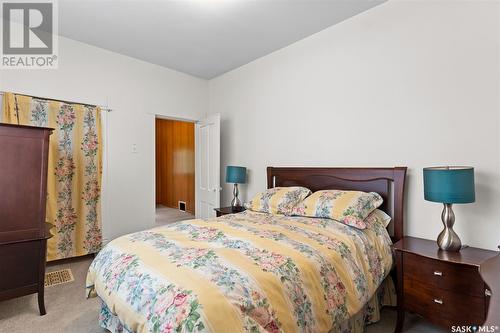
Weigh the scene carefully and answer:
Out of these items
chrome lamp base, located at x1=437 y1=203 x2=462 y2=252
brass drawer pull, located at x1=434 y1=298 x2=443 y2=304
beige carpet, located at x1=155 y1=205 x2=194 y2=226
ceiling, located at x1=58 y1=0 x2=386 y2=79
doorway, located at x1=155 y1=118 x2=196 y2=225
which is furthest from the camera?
doorway, located at x1=155 y1=118 x2=196 y2=225

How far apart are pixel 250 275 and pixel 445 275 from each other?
1.33m

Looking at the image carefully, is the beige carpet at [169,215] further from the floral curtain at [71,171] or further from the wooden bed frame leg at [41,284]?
the wooden bed frame leg at [41,284]

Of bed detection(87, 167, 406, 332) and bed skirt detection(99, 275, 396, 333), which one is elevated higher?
bed detection(87, 167, 406, 332)

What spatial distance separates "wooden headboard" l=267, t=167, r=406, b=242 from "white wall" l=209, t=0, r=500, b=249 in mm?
109

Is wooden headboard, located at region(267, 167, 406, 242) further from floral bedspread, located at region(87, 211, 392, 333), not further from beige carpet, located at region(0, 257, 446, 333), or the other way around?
beige carpet, located at region(0, 257, 446, 333)

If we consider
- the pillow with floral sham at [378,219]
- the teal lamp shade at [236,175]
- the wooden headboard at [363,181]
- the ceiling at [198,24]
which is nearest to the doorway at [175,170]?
the teal lamp shade at [236,175]

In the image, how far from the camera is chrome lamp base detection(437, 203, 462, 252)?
182cm

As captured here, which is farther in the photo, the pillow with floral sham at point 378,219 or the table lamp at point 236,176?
the table lamp at point 236,176

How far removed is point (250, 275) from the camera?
1.26 meters

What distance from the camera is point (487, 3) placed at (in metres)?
1.93

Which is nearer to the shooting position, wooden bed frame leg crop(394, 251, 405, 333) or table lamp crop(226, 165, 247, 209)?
wooden bed frame leg crop(394, 251, 405, 333)

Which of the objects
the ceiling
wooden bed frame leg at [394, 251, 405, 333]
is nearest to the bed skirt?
wooden bed frame leg at [394, 251, 405, 333]

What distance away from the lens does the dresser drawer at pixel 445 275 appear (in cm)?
160

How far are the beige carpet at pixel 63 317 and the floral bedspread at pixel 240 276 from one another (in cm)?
41
